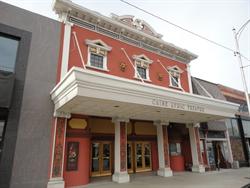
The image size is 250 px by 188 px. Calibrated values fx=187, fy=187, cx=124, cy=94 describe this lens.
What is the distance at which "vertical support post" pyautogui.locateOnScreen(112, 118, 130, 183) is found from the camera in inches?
416

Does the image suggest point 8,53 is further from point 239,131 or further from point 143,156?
point 239,131

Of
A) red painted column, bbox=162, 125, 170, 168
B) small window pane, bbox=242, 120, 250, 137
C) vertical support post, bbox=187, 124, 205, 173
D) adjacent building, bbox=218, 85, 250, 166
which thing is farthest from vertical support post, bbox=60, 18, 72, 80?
small window pane, bbox=242, 120, 250, 137

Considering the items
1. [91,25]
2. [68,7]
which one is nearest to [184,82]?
[91,25]

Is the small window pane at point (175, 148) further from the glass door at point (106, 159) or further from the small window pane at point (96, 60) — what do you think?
the small window pane at point (96, 60)

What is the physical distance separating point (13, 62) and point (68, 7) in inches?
178

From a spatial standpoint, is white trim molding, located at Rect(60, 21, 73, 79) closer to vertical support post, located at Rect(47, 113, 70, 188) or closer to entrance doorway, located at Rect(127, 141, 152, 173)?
vertical support post, located at Rect(47, 113, 70, 188)

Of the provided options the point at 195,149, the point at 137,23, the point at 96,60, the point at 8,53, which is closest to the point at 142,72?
the point at 96,60

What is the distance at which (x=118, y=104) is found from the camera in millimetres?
8398

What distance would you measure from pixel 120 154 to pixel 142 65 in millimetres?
6320

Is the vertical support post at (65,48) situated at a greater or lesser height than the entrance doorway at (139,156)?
greater

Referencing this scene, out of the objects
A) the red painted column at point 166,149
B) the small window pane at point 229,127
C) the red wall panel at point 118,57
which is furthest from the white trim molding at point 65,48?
the small window pane at point 229,127

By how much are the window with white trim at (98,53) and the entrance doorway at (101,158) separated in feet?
16.4

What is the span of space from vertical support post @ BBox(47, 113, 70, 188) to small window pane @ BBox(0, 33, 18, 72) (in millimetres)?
3203

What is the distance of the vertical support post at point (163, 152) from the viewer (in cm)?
1258
